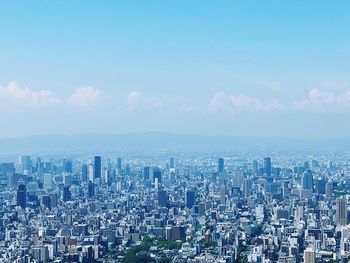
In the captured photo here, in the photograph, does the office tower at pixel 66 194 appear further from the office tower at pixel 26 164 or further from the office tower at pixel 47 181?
the office tower at pixel 26 164

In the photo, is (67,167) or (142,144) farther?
(142,144)

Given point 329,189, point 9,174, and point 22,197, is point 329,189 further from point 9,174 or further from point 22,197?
point 9,174

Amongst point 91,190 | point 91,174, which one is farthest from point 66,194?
point 91,174

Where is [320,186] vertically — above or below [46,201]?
above

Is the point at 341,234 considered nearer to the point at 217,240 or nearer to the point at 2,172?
the point at 217,240

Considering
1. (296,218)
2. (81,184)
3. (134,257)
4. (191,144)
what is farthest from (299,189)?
(191,144)

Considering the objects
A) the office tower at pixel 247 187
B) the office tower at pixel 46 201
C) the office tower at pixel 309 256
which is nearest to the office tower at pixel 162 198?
the office tower at pixel 247 187

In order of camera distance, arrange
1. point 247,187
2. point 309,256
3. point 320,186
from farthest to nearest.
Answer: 1. point 247,187
2. point 320,186
3. point 309,256
